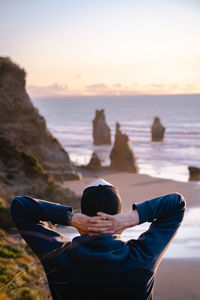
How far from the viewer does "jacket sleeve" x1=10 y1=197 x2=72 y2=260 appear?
2.02 m

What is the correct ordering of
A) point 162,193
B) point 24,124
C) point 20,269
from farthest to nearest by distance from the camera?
point 24,124 → point 162,193 → point 20,269

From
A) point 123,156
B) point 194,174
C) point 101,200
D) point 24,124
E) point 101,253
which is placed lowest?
point 194,174

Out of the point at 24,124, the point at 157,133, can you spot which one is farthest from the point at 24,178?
the point at 157,133

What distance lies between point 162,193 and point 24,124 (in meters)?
10.2

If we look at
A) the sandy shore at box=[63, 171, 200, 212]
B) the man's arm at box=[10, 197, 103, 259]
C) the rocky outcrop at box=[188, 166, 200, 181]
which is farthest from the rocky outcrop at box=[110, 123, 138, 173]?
the man's arm at box=[10, 197, 103, 259]

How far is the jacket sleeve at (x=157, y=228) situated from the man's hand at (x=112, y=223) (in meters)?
0.09

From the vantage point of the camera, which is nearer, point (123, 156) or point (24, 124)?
point (24, 124)

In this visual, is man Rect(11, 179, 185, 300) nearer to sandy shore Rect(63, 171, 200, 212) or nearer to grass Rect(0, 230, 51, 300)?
grass Rect(0, 230, 51, 300)

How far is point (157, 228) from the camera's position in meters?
1.97

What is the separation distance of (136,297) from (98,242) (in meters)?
0.39

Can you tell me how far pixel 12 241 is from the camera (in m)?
7.22

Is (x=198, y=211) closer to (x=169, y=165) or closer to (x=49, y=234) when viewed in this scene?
(x=49, y=234)

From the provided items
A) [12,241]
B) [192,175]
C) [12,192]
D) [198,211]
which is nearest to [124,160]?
[192,175]

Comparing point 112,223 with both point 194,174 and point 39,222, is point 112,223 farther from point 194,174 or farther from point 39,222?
point 194,174
